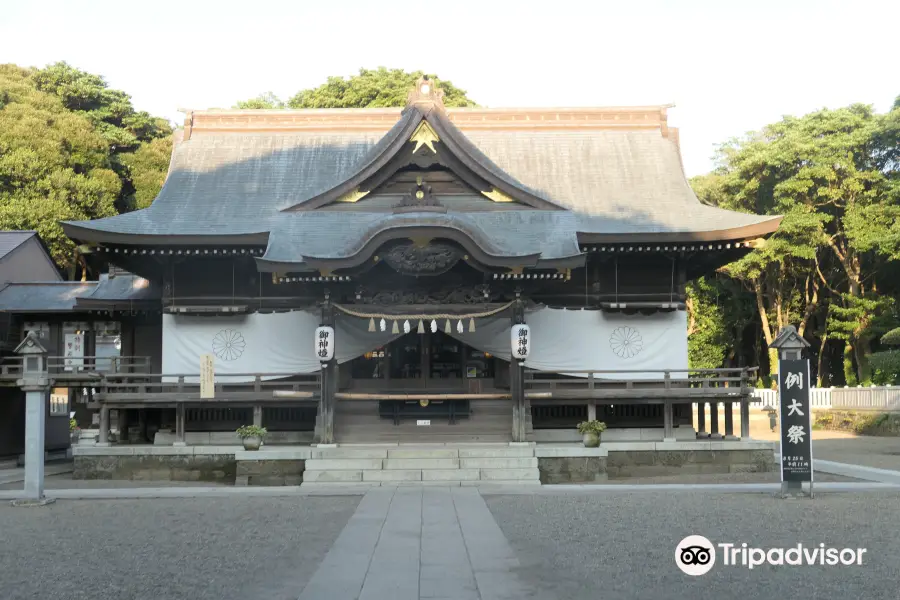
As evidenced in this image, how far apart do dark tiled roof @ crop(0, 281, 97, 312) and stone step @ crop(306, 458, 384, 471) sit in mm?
13029

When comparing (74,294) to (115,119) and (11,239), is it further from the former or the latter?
(115,119)

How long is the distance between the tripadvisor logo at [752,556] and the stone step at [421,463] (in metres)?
8.04

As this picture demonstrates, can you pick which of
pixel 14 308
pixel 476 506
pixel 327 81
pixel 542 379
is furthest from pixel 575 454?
pixel 327 81

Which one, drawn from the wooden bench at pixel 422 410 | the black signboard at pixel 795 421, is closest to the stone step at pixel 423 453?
the wooden bench at pixel 422 410

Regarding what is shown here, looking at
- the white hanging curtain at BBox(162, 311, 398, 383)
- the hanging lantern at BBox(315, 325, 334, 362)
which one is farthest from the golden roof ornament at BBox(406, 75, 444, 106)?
the hanging lantern at BBox(315, 325, 334, 362)

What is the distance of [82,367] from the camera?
81.4 ft

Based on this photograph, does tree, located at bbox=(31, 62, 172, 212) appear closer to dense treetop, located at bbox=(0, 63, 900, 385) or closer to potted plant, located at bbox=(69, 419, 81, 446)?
dense treetop, located at bbox=(0, 63, 900, 385)

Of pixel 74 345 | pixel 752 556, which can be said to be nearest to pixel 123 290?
pixel 74 345

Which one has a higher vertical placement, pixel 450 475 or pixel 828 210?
pixel 828 210

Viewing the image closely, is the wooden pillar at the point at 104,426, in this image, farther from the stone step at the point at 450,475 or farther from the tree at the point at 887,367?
the tree at the point at 887,367

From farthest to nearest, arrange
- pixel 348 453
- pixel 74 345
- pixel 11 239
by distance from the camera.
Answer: pixel 11 239
pixel 74 345
pixel 348 453

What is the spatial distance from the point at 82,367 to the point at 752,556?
21264 millimetres

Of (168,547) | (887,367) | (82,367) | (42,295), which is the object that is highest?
(42,295)

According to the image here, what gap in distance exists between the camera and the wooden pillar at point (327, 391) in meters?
18.9
